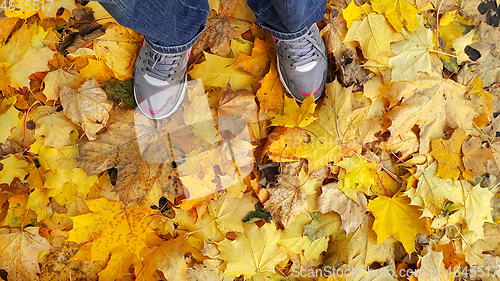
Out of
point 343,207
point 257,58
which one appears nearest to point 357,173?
point 343,207

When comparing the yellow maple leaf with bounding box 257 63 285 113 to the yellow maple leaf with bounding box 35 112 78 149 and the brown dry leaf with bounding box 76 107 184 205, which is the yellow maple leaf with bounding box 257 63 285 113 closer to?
the brown dry leaf with bounding box 76 107 184 205

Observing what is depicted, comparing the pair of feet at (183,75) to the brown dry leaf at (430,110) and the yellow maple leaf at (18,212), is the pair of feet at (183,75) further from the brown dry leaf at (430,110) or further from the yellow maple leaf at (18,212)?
the yellow maple leaf at (18,212)

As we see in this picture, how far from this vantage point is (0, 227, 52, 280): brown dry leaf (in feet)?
3.88

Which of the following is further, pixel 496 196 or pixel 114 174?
pixel 496 196

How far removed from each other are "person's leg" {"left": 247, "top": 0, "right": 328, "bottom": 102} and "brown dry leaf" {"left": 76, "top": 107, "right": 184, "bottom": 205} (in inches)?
25.3

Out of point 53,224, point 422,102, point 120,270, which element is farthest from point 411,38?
point 53,224

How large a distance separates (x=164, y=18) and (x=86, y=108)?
2.02 ft

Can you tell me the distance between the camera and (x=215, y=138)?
117 centimetres

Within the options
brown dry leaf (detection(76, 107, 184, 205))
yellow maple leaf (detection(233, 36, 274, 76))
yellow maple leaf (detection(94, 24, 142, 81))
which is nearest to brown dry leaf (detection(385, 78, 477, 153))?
yellow maple leaf (detection(233, 36, 274, 76))

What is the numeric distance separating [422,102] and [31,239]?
1.81m

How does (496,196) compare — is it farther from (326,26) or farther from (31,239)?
(31,239)

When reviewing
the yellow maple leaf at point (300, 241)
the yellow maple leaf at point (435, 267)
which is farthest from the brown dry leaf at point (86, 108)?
the yellow maple leaf at point (435, 267)

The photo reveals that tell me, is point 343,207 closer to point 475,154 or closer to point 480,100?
point 475,154

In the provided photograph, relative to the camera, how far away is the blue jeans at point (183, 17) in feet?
2.37
